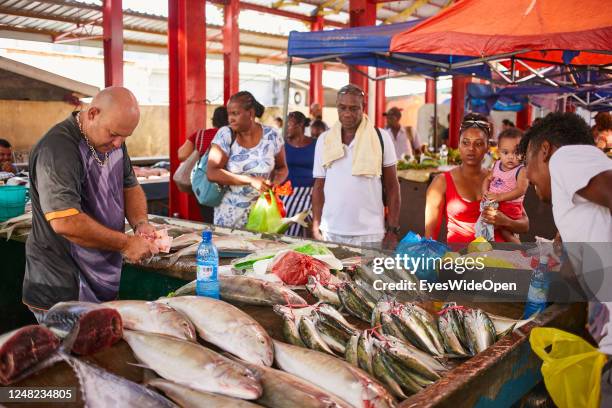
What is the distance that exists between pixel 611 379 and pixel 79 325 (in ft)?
6.13

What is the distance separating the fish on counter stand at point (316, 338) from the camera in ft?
5.31

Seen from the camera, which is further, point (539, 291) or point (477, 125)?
point (477, 125)

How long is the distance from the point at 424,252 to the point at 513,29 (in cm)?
269

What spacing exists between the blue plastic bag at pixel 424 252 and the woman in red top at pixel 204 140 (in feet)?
11.4

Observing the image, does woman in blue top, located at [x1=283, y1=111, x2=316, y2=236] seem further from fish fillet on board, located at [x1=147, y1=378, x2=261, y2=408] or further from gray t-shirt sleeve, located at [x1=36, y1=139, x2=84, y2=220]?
fish fillet on board, located at [x1=147, y1=378, x2=261, y2=408]

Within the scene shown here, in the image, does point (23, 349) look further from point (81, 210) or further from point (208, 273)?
point (81, 210)

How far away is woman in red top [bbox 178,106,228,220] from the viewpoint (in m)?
5.87

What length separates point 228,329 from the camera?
1948mm

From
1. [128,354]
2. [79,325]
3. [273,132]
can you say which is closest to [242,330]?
[128,354]

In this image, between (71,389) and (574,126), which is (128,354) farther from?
(574,126)

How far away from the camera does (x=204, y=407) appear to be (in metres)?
1.55

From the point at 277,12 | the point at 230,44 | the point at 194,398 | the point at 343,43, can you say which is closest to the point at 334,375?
the point at 194,398

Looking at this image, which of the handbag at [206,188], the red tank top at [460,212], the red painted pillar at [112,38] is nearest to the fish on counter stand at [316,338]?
the red tank top at [460,212]

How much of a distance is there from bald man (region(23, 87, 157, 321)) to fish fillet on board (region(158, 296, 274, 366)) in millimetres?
708
